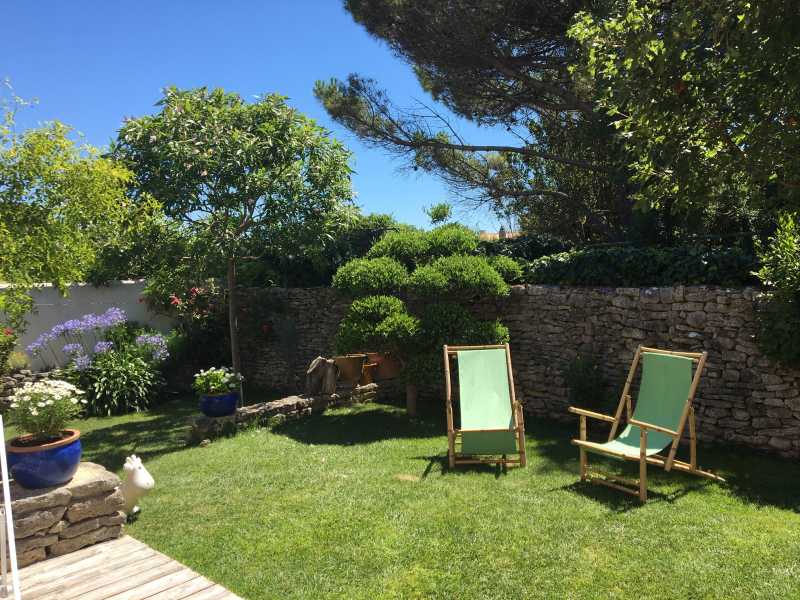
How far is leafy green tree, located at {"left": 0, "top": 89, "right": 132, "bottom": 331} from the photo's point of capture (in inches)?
193

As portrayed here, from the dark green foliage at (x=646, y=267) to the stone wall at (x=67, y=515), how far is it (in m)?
5.90

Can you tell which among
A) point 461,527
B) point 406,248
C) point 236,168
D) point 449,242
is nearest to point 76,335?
point 236,168

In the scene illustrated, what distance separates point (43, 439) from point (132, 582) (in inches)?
55.1

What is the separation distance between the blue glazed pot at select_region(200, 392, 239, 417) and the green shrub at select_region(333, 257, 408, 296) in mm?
2201

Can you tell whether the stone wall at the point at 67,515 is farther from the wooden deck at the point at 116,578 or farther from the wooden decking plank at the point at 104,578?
the wooden decking plank at the point at 104,578

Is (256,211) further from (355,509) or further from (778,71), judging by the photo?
(778,71)

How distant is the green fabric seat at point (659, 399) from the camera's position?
4957 mm

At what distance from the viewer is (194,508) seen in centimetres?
475

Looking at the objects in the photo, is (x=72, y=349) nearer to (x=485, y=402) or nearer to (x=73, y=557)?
(x=73, y=557)

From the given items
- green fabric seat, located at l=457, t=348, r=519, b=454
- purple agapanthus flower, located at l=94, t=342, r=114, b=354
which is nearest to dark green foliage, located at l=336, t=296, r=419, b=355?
green fabric seat, located at l=457, t=348, r=519, b=454

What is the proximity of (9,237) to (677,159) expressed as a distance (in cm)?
527

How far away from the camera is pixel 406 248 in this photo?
841 cm

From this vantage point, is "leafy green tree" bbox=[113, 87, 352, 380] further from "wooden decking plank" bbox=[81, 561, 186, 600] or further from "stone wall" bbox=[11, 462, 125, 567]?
"wooden decking plank" bbox=[81, 561, 186, 600]

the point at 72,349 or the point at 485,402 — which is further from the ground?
the point at 72,349
